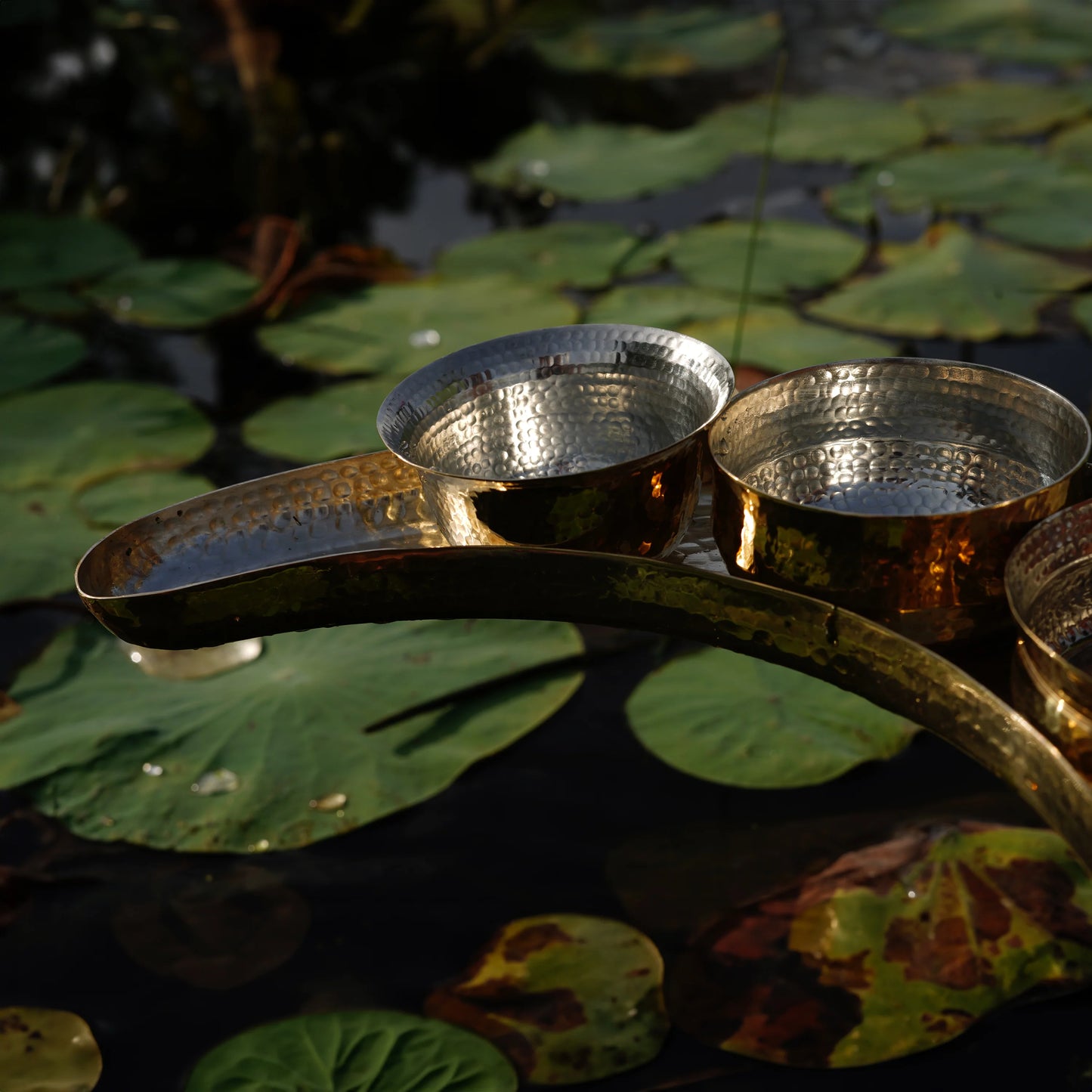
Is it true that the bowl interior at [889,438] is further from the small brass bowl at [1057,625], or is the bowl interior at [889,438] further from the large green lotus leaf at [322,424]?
the large green lotus leaf at [322,424]

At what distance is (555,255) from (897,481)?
1.61m

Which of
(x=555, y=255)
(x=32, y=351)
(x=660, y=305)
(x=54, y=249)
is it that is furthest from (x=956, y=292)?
(x=54, y=249)

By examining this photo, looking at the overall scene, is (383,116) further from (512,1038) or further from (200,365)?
(512,1038)

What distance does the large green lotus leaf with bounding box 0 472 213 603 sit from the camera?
60.2 inches

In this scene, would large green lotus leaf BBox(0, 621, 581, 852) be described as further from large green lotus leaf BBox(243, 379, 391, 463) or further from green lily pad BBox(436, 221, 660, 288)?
green lily pad BBox(436, 221, 660, 288)

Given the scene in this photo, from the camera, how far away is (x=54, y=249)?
238cm

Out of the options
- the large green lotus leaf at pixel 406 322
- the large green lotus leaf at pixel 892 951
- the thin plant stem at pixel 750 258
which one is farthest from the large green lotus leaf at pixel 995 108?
the large green lotus leaf at pixel 892 951

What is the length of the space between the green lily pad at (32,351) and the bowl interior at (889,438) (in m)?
1.57

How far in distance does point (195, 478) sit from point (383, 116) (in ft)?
5.60

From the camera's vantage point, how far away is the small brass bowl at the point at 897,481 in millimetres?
603

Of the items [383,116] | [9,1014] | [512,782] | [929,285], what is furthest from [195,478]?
[383,116]

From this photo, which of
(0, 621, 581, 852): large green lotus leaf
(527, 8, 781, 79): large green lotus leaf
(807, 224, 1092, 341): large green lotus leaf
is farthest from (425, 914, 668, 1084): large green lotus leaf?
(527, 8, 781, 79): large green lotus leaf

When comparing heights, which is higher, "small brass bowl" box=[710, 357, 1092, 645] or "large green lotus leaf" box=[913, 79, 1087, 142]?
"small brass bowl" box=[710, 357, 1092, 645]

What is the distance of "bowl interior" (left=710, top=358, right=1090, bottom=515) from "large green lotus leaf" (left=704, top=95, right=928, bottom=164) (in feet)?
6.49
